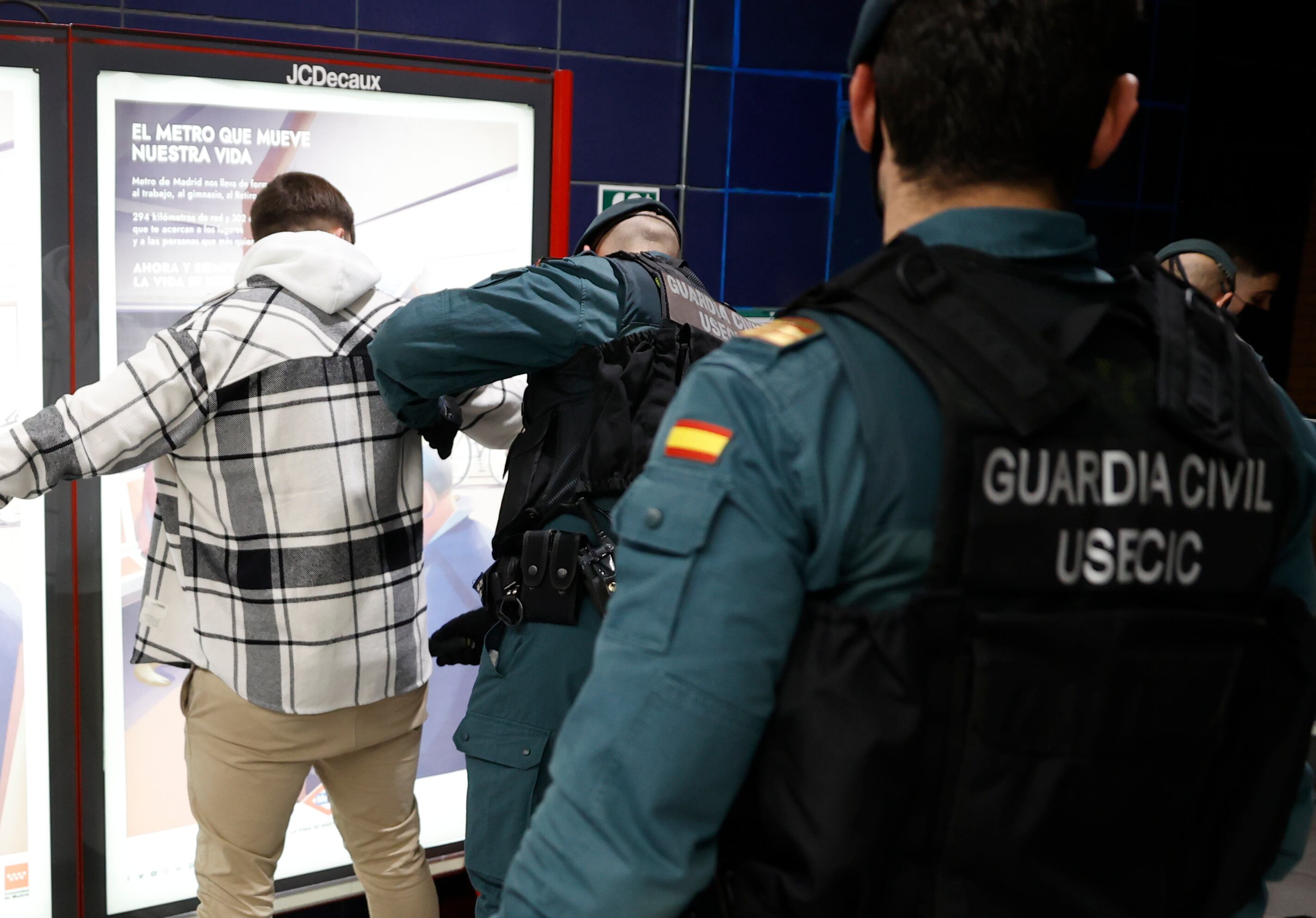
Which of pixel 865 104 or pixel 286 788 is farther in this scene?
pixel 286 788

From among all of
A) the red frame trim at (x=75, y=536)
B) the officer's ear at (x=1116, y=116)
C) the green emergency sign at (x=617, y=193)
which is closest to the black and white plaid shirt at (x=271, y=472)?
the red frame trim at (x=75, y=536)

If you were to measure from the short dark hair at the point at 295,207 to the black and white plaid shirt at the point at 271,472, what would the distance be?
0.11 metres

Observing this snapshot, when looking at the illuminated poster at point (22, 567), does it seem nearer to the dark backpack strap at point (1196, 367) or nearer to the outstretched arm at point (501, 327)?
the outstretched arm at point (501, 327)

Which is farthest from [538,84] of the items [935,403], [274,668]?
[935,403]

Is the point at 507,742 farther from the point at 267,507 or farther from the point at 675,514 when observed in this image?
the point at 675,514

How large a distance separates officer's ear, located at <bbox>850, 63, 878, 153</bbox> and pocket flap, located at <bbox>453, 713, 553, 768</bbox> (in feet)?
3.50

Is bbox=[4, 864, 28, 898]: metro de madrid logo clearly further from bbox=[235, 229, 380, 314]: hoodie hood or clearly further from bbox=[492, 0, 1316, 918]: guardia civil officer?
bbox=[492, 0, 1316, 918]: guardia civil officer

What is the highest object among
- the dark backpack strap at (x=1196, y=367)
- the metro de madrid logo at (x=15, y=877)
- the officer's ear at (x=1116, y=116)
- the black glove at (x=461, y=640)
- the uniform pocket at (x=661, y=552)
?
the officer's ear at (x=1116, y=116)

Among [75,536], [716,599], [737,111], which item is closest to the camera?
[716,599]

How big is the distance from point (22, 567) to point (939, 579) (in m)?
1.95

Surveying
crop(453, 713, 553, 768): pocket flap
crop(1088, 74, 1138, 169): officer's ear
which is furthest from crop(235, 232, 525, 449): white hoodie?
crop(1088, 74, 1138, 169): officer's ear

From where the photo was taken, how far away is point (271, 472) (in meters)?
1.79

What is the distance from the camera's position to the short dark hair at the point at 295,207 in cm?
192

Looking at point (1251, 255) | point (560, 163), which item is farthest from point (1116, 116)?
point (1251, 255)
